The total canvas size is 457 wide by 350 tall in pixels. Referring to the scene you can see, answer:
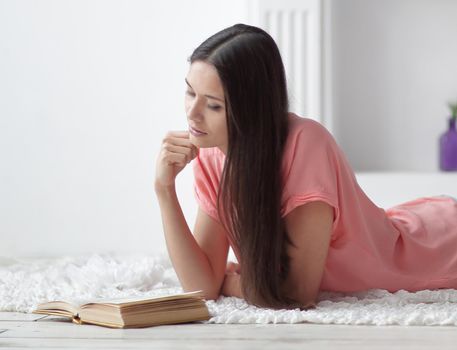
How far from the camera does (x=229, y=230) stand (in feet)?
7.29

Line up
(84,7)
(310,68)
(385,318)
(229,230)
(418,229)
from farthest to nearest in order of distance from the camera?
(84,7)
(310,68)
(418,229)
(229,230)
(385,318)

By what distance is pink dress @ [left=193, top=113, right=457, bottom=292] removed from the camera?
206 cm

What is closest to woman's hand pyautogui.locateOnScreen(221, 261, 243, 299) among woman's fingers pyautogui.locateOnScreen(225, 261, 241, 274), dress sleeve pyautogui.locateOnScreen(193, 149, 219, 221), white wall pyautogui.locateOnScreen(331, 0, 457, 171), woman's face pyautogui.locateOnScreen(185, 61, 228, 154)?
woman's fingers pyautogui.locateOnScreen(225, 261, 241, 274)

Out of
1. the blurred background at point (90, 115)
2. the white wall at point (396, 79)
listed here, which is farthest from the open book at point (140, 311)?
the white wall at point (396, 79)

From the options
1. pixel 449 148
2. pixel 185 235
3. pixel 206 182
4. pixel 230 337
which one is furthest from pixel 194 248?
pixel 449 148

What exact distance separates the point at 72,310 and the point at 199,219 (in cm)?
47

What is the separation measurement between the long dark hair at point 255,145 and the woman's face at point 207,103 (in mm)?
14

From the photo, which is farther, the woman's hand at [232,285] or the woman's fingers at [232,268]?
the woman's fingers at [232,268]

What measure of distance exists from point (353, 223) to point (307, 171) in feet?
0.73

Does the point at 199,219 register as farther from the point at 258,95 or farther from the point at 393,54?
the point at 393,54

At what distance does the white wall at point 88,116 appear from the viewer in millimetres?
3924

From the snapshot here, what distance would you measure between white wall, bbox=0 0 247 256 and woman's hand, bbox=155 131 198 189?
5.60 feet

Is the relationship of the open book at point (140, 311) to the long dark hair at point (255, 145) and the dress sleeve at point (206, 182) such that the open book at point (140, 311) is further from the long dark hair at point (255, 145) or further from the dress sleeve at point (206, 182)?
the dress sleeve at point (206, 182)

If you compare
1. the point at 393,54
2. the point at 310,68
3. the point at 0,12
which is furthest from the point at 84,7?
the point at 393,54
